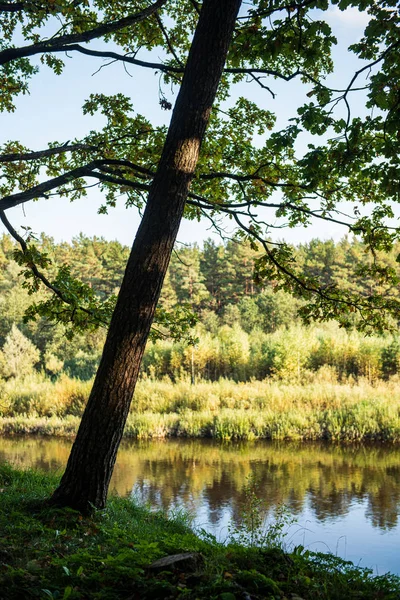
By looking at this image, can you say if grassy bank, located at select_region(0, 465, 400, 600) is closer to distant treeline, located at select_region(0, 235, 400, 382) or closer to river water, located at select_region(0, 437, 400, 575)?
river water, located at select_region(0, 437, 400, 575)

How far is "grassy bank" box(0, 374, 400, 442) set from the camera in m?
17.4

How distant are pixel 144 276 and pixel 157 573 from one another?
2.31 m

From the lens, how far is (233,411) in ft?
62.2

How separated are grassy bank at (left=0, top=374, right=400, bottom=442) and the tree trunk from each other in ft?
43.8

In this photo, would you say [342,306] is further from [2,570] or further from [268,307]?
[268,307]

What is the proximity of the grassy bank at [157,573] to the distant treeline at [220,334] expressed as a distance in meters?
3.78

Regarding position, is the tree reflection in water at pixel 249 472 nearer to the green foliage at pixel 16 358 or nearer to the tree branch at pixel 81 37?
the tree branch at pixel 81 37

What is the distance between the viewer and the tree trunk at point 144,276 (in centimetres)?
464

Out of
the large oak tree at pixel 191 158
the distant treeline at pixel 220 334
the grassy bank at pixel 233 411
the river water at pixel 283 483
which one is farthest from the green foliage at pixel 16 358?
the large oak tree at pixel 191 158

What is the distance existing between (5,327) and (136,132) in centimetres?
3318

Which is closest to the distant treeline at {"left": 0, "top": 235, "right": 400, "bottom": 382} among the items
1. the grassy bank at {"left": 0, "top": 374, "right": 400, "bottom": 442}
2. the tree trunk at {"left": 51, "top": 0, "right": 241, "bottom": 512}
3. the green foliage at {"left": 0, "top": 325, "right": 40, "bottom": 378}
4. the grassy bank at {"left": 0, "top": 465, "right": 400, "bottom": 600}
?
the green foliage at {"left": 0, "top": 325, "right": 40, "bottom": 378}

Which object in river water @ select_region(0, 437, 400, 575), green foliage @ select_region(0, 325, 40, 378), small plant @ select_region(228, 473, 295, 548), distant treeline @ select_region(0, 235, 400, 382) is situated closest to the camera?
small plant @ select_region(228, 473, 295, 548)

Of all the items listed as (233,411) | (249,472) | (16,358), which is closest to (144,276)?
(249,472)

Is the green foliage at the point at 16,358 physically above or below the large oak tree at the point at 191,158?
below
